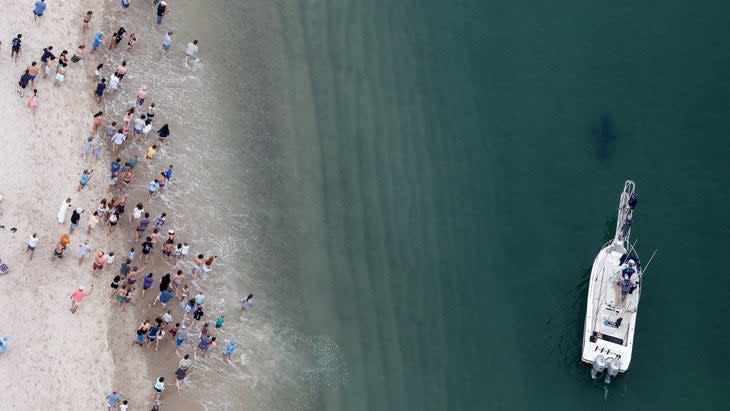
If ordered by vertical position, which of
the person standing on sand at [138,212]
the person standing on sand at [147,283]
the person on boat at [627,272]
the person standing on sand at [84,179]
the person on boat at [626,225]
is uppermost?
the person on boat at [626,225]

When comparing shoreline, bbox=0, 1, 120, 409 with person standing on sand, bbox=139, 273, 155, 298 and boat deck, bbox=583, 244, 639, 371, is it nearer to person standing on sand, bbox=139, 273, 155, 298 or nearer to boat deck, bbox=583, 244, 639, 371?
person standing on sand, bbox=139, 273, 155, 298

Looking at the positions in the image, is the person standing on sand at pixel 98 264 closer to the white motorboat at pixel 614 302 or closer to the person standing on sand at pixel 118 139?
the person standing on sand at pixel 118 139

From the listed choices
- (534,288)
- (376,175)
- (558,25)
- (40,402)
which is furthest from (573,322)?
(40,402)

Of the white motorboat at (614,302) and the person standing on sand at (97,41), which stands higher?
the person standing on sand at (97,41)

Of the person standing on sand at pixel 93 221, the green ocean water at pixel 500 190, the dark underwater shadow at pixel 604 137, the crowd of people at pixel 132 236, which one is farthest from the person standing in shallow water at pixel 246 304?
the dark underwater shadow at pixel 604 137

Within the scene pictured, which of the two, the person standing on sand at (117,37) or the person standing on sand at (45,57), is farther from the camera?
the person standing on sand at (117,37)

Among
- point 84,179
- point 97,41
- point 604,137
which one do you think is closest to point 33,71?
point 97,41

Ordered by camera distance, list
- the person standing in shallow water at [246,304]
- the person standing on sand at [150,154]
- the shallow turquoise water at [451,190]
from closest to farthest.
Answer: the person standing in shallow water at [246,304] → the shallow turquoise water at [451,190] → the person standing on sand at [150,154]
